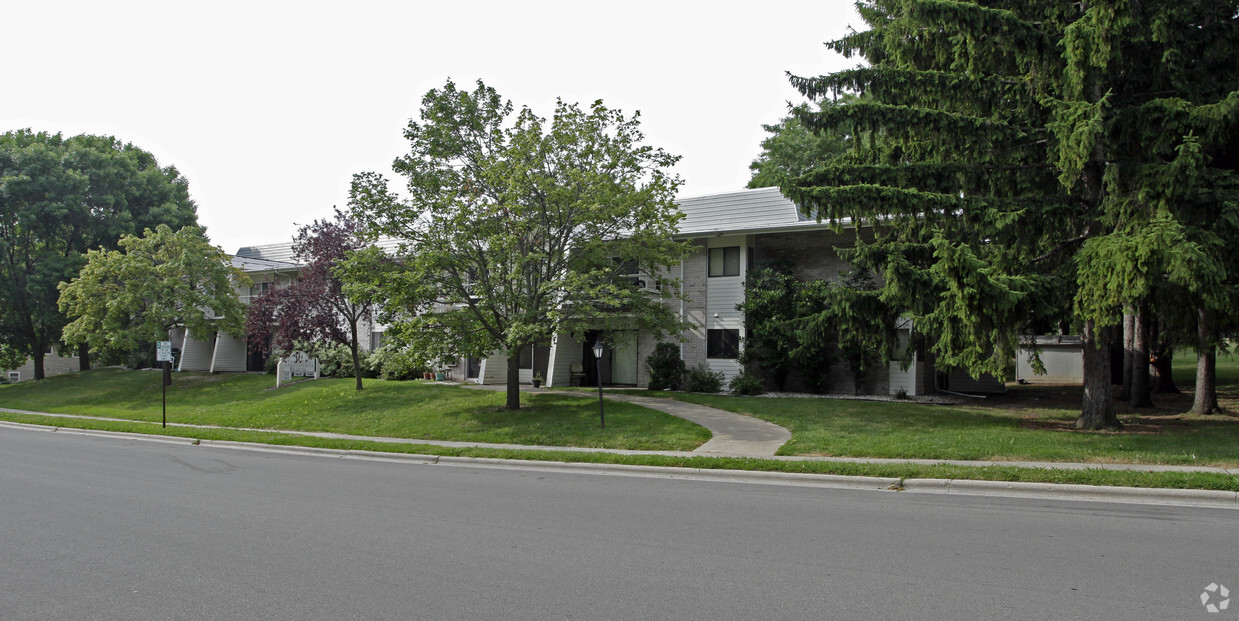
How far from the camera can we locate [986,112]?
14438 mm

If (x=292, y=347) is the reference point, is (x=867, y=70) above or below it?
above

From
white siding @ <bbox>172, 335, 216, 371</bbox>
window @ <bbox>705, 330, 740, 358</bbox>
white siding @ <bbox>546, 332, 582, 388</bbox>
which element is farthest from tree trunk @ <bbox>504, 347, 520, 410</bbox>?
white siding @ <bbox>172, 335, 216, 371</bbox>

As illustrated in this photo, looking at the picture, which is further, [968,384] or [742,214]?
[968,384]

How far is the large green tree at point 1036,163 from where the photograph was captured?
11672mm

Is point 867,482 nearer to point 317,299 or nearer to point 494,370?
point 494,370

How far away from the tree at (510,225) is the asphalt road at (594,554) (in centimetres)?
768

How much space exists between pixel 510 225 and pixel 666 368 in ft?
28.6

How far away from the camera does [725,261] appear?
24.9 meters

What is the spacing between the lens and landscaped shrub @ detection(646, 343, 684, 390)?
24.2m

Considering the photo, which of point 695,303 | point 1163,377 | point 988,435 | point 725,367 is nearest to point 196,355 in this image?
point 695,303

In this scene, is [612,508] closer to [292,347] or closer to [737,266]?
[737,266]

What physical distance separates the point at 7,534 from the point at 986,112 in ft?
54.1

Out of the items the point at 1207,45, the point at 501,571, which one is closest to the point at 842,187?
the point at 1207,45

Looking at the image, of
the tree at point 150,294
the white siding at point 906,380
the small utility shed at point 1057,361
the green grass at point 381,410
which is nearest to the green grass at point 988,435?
the green grass at point 381,410
